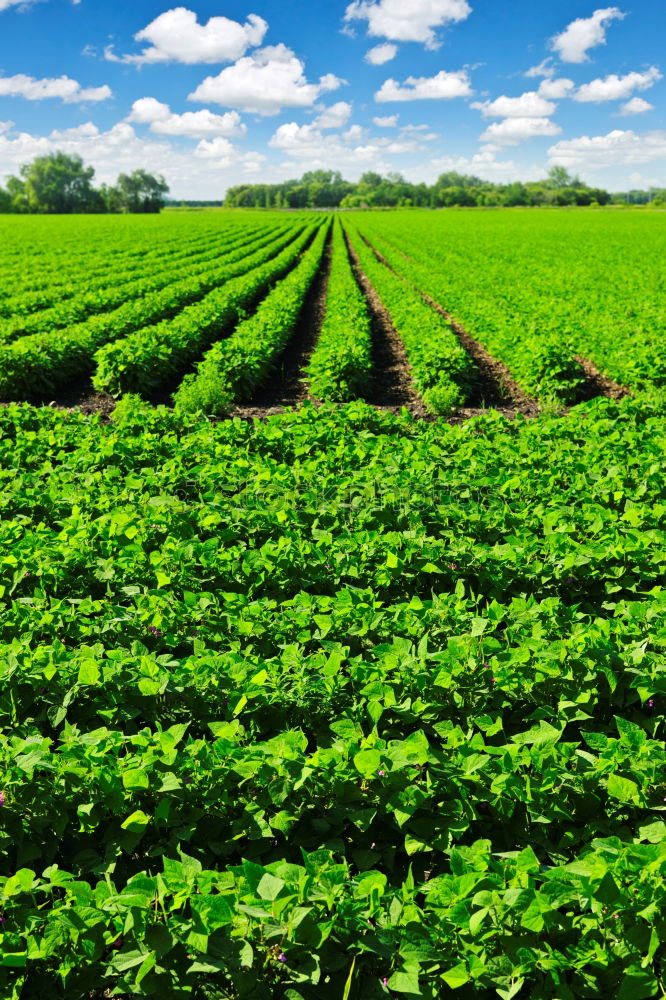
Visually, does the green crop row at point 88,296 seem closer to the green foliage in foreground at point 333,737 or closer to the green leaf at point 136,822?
the green foliage in foreground at point 333,737

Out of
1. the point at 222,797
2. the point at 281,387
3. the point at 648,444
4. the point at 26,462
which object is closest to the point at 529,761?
the point at 222,797

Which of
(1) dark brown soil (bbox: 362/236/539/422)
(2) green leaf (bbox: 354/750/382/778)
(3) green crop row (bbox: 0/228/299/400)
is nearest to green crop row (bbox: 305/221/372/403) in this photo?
(1) dark brown soil (bbox: 362/236/539/422)

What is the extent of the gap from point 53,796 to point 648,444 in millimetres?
6301

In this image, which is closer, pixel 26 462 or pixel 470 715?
pixel 470 715

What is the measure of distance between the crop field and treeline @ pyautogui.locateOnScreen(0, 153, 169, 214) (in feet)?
463

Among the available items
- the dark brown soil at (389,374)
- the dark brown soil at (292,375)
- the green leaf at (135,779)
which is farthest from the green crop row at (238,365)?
the green leaf at (135,779)

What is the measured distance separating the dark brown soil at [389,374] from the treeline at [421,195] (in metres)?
147

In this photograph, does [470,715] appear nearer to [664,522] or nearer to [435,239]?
[664,522]

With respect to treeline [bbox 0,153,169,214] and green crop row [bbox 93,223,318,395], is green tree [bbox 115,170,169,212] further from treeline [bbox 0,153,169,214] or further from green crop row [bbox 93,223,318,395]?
green crop row [bbox 93,223,318,395]

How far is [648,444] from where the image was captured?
6582mm

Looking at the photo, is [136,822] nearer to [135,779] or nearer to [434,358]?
[135,779]

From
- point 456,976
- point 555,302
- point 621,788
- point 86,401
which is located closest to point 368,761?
point 456,976

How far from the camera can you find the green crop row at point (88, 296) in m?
15.8

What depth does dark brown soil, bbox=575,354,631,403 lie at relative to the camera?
12.2 metres
